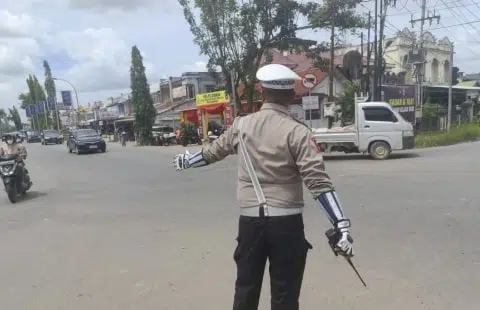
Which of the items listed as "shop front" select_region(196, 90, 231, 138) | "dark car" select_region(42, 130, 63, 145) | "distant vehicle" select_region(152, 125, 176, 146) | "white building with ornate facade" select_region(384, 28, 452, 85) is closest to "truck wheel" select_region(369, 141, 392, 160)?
"shop front" select_region(196, 90, 231, 138)

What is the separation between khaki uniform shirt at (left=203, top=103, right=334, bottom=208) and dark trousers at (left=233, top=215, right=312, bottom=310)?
0.12 meters

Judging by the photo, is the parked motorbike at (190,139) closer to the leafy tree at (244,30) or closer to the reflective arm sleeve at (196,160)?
the leafy tree at (244,30)

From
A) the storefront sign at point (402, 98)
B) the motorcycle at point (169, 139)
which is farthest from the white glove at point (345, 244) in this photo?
the motorcycle at point (169, 139)

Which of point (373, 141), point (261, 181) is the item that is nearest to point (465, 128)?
point (373, 141)

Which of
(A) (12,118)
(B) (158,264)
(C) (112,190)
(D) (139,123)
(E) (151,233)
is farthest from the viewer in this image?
(A) (12,118)

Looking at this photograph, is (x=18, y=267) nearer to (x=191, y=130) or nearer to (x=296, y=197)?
(x=296, y=197)

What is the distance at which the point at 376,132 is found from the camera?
50.6 ft

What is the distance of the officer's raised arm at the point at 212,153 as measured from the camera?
119 inches

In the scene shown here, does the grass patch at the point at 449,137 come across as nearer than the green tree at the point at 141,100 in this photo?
Yes

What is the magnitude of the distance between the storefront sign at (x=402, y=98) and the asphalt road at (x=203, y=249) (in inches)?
493

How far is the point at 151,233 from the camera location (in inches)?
258

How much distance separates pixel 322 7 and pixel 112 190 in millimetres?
16460

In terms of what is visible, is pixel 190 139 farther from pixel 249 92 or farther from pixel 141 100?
Answer: pixel 249 92

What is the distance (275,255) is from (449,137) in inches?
845
